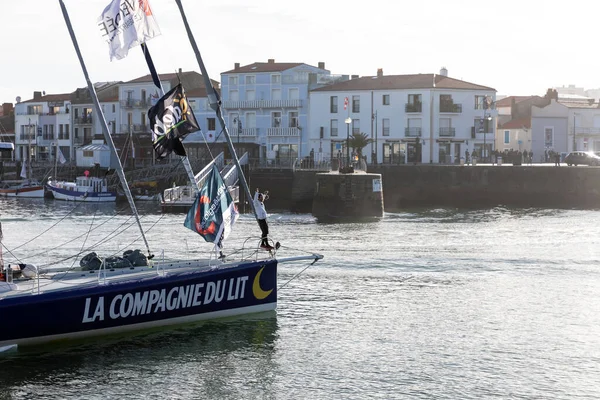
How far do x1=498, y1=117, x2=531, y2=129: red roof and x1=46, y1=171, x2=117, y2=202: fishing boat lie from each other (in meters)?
47.5

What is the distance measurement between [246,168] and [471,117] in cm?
2526

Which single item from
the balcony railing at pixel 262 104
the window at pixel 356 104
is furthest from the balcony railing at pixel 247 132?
the window at pixel 356 104

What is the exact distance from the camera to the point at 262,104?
101 m

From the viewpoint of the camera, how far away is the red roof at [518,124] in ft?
349

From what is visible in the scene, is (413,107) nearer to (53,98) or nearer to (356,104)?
(356,104)

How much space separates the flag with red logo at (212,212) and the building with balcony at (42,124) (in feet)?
318

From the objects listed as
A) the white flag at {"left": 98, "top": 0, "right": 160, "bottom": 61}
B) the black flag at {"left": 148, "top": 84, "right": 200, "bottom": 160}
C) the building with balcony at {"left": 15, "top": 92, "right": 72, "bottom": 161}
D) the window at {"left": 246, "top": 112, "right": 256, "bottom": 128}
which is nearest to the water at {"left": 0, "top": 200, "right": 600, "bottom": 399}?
the black flag at {"left": 148, "top": 84, "right": 200, "bottom": 160}

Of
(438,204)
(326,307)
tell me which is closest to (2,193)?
(438,204)

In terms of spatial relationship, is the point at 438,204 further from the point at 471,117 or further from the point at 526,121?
the point at 526,121

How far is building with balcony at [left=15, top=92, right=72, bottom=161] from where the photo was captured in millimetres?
123938

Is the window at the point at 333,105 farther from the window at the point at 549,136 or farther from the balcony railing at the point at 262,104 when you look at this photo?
the window at the point at 549,136

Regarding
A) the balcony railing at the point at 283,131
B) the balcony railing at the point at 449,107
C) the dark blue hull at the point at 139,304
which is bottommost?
the dark blue hull at the point at 139,304

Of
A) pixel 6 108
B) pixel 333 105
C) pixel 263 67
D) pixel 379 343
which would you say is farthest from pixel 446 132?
pixel 6 108

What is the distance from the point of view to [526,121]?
107m
